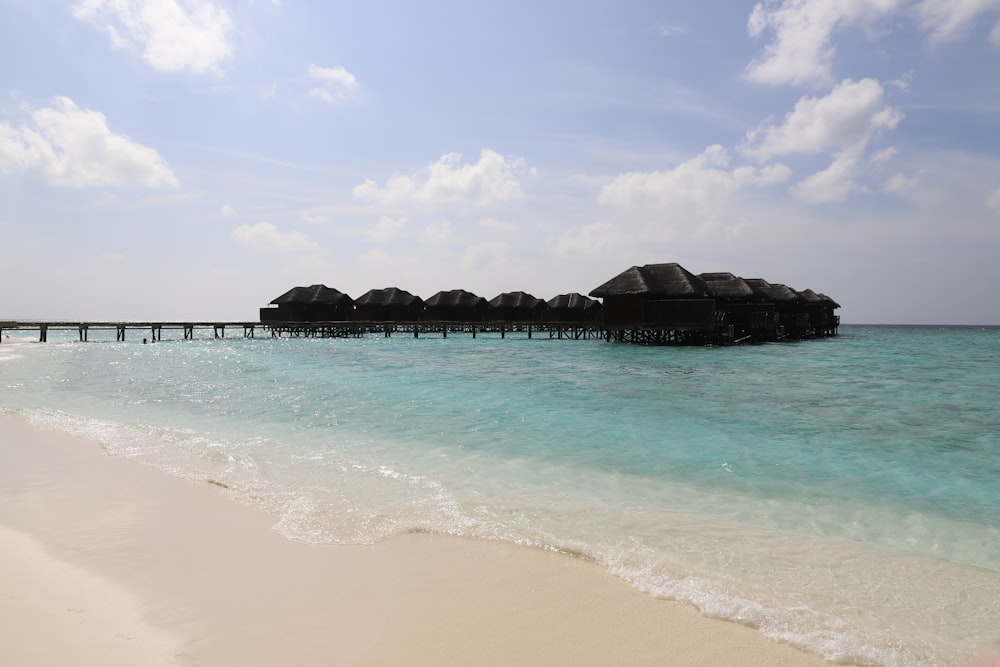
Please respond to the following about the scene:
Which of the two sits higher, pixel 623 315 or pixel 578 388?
pixel 623 315

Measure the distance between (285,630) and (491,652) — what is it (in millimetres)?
1078

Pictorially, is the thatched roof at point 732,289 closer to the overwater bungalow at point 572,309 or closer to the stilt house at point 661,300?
the stilt house at point 661,300

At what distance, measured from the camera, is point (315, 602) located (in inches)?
125

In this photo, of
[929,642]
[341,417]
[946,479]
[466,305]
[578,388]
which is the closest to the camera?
[929,642]

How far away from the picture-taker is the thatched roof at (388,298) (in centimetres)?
5694

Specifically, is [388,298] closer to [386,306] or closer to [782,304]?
[386,306]

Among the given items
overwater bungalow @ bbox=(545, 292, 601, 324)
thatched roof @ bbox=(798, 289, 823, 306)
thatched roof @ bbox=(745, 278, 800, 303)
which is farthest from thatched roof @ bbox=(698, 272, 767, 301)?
overwater bungalow @ bbox=(545, 292, 601, 324)

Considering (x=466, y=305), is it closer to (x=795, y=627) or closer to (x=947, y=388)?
(x=947, y=388)

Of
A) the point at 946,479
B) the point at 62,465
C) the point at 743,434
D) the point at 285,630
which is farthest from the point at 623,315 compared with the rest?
the point at 285,630

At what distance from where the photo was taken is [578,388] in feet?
50.8

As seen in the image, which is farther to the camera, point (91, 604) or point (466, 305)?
point (466, 305)

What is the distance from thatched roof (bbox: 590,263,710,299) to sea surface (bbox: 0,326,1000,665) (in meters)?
16.7

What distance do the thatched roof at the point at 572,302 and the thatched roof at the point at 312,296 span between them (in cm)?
2235

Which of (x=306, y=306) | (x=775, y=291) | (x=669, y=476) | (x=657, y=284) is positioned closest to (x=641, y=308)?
(x=657, y=284)
